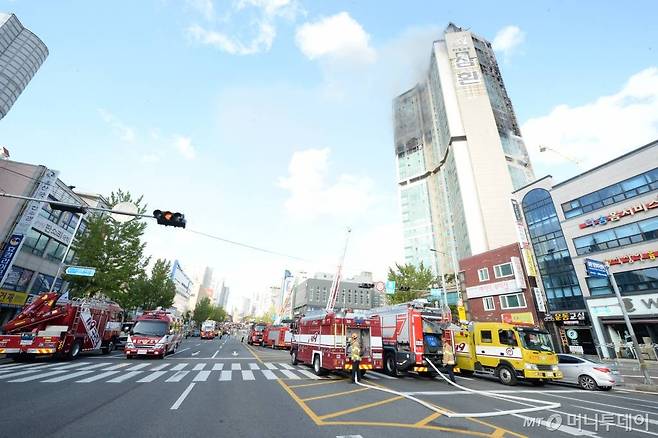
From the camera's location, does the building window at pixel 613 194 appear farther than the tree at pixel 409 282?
No

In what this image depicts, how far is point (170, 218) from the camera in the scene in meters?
10.8

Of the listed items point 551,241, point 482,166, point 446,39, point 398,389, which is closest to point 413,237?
point 482,166

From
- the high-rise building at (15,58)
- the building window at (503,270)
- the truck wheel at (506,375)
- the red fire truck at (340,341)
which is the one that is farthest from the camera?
the high-rise building at (15,58)

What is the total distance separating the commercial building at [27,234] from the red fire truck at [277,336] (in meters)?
24.6

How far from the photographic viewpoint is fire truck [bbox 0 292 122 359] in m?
15.3

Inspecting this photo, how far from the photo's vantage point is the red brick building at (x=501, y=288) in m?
33.8

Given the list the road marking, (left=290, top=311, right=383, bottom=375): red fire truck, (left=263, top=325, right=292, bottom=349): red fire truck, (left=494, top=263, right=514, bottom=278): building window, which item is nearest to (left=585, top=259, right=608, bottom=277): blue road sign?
(left=290, top=311, right=383, bottom=375): red fire truck

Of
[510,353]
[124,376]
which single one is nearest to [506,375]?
[510,353]

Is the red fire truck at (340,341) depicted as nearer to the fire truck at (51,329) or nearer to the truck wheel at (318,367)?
the truck wheel at (318,367)

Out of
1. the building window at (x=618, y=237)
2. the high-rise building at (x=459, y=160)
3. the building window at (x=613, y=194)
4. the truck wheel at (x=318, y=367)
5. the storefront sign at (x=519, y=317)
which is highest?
the high-rise building at (x=459, y=160)

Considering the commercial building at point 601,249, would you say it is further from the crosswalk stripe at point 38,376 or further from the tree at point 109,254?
the tree at point 109,254

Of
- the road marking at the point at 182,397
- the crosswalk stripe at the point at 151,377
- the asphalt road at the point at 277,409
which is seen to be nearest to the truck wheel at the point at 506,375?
the asphalt road at the point at 277,409

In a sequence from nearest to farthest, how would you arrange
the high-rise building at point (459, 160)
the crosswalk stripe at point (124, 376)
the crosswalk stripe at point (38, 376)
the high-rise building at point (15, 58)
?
the crosswalk stripe at point (38, 376) < the crosswalk stripe at point (124, 376) < the high-rise building at point (15, 58) < the high-rise building at point (459, 160)

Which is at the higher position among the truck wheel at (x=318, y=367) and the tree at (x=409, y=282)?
the tree at (x=409, y=282)
